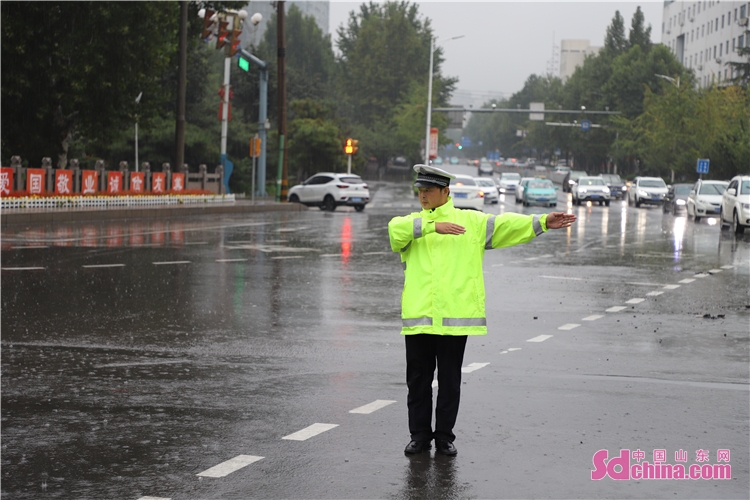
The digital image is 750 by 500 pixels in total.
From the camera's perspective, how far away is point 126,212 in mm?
31016

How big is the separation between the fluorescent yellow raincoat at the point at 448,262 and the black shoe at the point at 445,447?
623 mm

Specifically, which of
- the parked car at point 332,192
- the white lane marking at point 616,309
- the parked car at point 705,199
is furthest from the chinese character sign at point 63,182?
the white lane marking at point 616,309

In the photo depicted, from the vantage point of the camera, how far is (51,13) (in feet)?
112

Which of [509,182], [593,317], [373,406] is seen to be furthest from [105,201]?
[509,182]

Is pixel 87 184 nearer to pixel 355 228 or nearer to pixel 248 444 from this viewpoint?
pixel 355 228

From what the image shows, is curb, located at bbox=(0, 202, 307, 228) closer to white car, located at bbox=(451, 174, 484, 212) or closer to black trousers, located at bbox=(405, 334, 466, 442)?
white car, located at bbox=(451, 174, 484, 212)

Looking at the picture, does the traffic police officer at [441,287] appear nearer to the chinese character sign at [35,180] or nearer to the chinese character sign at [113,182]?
the chinese character sign at [35,180]

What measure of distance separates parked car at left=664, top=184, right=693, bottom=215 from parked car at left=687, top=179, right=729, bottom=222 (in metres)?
5.86

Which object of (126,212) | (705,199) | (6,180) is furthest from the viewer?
(705,199)

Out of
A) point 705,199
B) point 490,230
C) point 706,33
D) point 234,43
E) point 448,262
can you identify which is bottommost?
point 705,199

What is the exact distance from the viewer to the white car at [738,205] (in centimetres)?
2869

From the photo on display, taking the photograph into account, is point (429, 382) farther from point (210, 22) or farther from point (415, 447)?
point (210, 22)

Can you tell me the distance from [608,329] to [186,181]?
32.1 meters

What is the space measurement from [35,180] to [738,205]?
19408 millimetres
